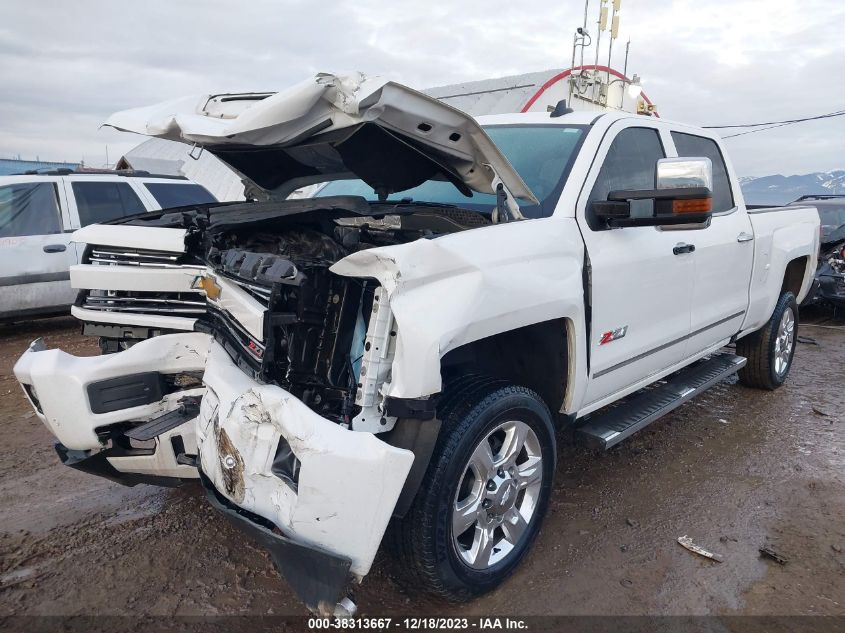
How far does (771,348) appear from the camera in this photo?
203 inches

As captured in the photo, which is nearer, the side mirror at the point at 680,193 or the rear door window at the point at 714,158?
the side mirror at the point at 680,193

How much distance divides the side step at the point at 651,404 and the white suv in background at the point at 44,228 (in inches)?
223

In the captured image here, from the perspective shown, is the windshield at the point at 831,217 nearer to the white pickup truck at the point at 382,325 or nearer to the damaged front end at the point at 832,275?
the damaged front end at the point at 832,275

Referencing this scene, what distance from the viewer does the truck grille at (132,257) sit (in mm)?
2697

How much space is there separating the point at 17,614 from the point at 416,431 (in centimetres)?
176

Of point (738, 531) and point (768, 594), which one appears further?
point (738, 531)

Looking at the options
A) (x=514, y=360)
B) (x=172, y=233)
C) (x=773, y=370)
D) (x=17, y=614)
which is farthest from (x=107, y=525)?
(x=773, y=370)

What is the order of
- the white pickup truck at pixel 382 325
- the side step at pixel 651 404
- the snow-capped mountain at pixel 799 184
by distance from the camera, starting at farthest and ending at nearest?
the snow-capped mountain at pixel 799 184, the side step at pixel 651 404, the white pickup truck at pixel 382 325

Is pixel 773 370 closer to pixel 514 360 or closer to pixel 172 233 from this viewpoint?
pixel 514 360

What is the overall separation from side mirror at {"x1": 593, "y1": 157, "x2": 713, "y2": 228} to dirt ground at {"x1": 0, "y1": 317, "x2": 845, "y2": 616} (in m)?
1.55

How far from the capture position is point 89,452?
103 inches

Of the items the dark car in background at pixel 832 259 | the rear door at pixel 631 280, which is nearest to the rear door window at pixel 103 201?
the rear door at pixel 631 280

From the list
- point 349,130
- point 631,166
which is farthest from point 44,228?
point 631,166

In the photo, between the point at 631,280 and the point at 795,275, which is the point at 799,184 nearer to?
the point at 795,275
